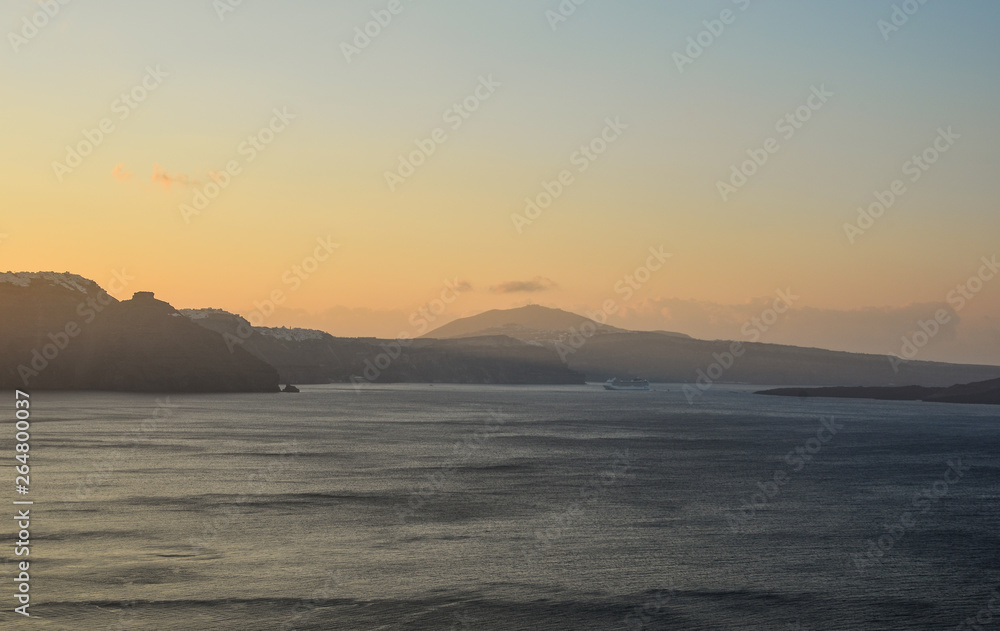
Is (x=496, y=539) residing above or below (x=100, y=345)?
below

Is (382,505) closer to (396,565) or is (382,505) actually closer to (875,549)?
(396,565)

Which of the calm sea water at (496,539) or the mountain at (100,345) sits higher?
the mountain at (100,345)

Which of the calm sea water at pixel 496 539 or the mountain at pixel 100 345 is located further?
the mountain at pixel 100 345

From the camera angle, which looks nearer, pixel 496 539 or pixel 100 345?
pixel 496 539

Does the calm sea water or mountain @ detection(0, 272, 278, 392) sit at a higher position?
mountain @ detection(0, 272, 278, 392)

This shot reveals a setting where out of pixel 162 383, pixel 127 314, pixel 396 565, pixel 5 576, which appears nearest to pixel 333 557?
pixel 396 565
